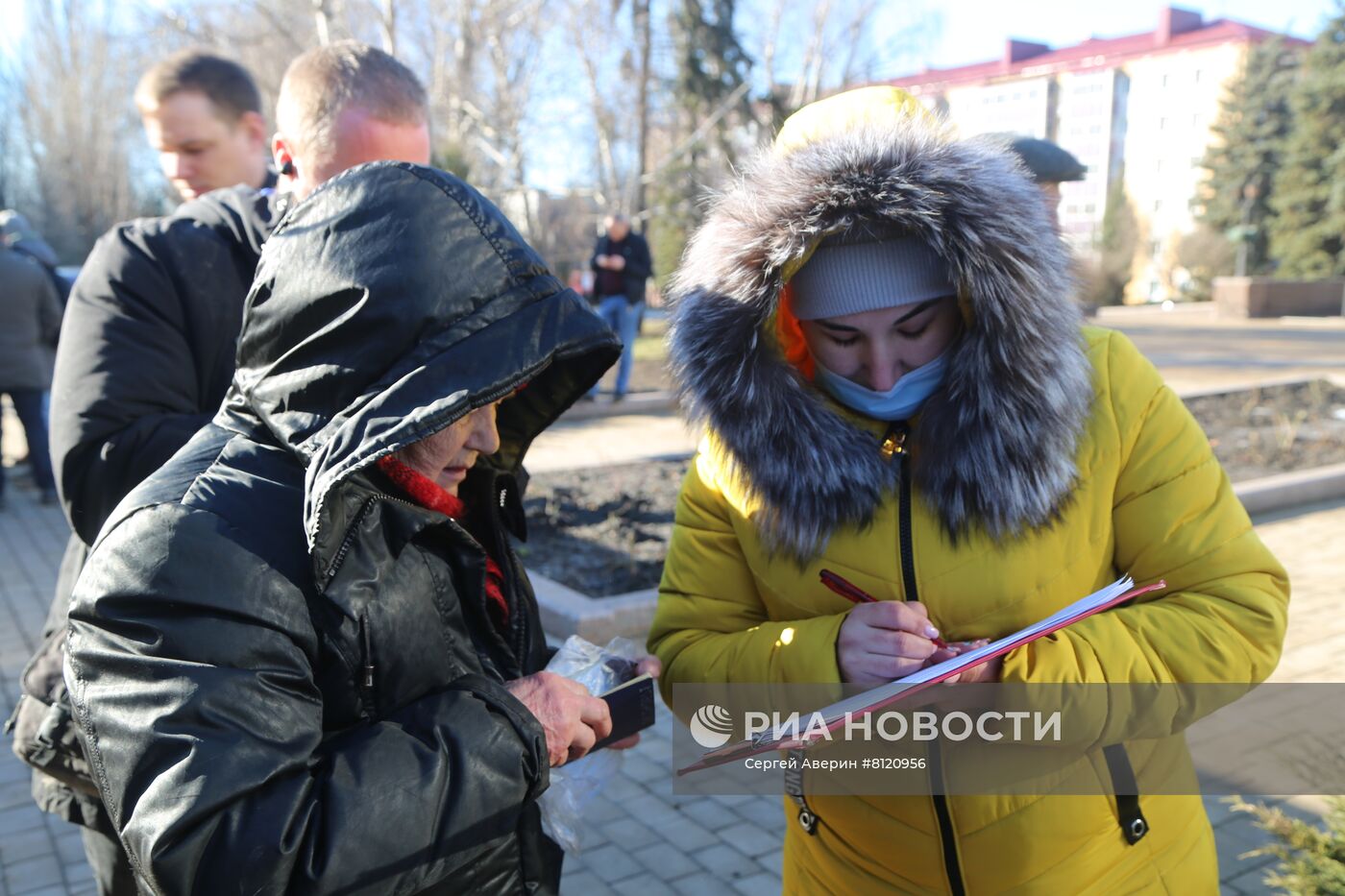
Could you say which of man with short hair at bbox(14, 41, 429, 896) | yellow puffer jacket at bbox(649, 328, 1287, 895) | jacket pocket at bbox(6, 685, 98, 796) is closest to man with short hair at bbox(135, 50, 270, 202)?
man with short hair at bbox(14, 41, 429, 896)

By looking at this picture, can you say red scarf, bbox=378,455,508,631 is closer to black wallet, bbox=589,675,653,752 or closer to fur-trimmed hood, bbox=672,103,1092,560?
black wallet, bbox=589,675,653,752

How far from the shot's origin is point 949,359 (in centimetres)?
184

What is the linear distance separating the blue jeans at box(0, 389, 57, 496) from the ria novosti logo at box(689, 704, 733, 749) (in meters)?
8.24

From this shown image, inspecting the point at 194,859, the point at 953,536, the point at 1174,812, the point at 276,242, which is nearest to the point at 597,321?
the point at 276,242

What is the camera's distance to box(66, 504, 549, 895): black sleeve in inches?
46.3

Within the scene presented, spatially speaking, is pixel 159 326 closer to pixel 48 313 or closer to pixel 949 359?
pixel 949 359

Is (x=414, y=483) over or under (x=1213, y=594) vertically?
over

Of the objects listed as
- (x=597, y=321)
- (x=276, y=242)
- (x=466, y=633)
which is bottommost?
(x=466, y=633)

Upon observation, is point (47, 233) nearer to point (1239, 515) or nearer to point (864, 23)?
point (864, 23)

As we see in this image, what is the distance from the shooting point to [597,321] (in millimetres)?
1583

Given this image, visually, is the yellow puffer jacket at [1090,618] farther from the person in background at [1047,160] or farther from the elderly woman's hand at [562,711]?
the person in background at [1047,160]

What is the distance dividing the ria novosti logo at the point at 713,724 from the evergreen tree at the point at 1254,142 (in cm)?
4576

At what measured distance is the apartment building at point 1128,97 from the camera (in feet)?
220

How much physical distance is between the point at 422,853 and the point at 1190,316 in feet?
101
